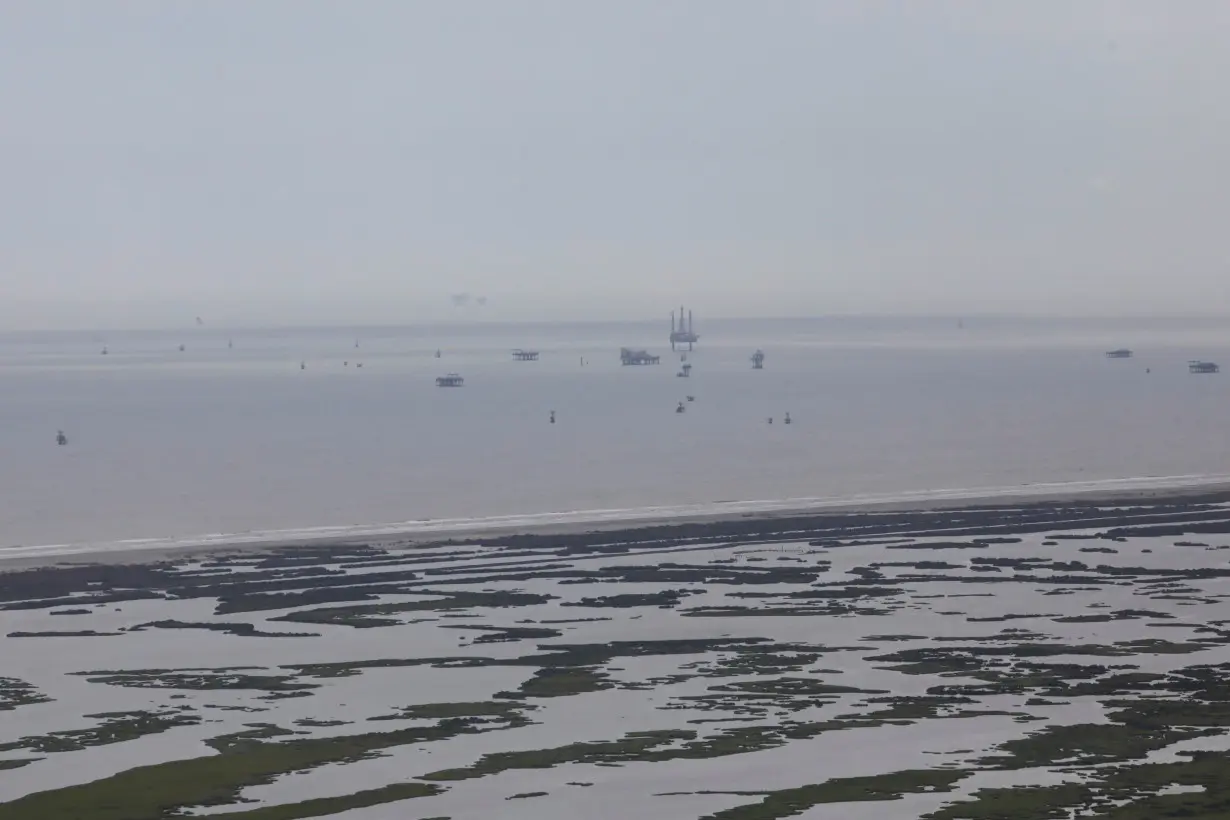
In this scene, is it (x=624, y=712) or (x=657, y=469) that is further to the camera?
(x=657, y=469)

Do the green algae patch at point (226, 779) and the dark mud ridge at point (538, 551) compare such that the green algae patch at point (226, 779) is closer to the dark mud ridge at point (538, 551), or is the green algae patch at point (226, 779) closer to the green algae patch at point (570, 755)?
the green algae patch at point (570, 755)

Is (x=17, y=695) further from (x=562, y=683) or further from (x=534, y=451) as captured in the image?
(x=534, y=451)

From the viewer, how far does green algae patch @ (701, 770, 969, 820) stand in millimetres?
17391

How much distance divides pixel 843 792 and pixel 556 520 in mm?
25303

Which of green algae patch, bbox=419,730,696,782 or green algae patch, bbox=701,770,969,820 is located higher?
green algae patch, bbox=419,730,696,782

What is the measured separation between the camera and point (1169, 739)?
1984 cm

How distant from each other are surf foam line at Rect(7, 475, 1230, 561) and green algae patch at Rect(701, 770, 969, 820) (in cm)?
2212

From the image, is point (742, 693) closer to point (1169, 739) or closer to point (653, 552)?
point (1169, 739)

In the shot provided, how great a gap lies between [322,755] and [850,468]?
54841 millimetres

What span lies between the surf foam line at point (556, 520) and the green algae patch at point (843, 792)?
871 inches

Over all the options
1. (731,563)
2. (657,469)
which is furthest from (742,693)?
(657,469)

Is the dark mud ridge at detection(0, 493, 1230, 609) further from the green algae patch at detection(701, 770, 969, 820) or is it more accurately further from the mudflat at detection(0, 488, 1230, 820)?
the green algae patch at detection(701, 770, 969, 820)

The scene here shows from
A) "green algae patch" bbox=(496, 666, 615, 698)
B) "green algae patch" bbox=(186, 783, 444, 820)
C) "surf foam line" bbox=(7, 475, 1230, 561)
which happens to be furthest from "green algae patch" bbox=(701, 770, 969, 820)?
"surf foam line" bbox=(7, 475, 1230, 561)

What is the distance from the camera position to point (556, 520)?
141 feet
